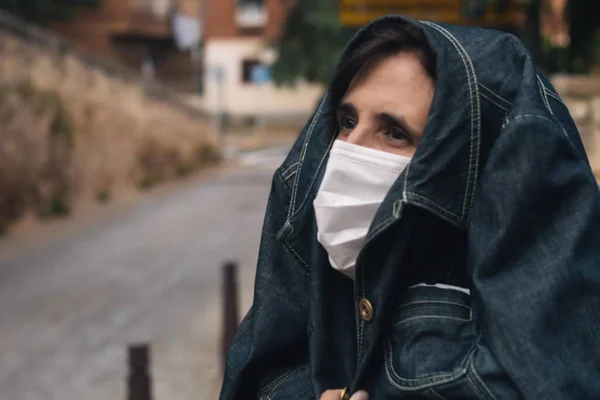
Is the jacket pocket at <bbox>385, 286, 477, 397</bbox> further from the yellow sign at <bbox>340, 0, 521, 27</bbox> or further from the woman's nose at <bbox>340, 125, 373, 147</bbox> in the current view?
the yellow sign at <bbox>340, 0, 521, 27</bbox>

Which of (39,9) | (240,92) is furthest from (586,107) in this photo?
(240,92)

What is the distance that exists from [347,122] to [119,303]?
769 centimetres

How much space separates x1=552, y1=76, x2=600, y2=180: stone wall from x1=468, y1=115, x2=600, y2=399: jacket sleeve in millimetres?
4397

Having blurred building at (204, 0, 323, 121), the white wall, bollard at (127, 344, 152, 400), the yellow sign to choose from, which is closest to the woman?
bollard at (127, 344, 152, 400)

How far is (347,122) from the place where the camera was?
6.08ft

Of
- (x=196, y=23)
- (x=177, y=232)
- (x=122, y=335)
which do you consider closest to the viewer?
(x=122, y=335)

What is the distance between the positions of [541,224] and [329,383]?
0.53m

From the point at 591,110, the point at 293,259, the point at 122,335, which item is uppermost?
the point at 293,259

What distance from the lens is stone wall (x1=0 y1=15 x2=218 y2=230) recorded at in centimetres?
1411

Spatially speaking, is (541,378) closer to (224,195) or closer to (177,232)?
(177,232)

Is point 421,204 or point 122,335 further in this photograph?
point 122,335

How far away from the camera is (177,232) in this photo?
535 inches

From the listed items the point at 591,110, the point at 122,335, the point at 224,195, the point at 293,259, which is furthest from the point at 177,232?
the point at 293,259

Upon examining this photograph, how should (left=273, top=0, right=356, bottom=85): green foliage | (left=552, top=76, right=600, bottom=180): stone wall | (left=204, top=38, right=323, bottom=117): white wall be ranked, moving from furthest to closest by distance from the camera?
(left=204, top=38, right=323, bottom=117): white wall, (left=273, top=0, right=356, bottom=85): green foliage, (left=552, top=76, right=600, bottom=180): stone wall
